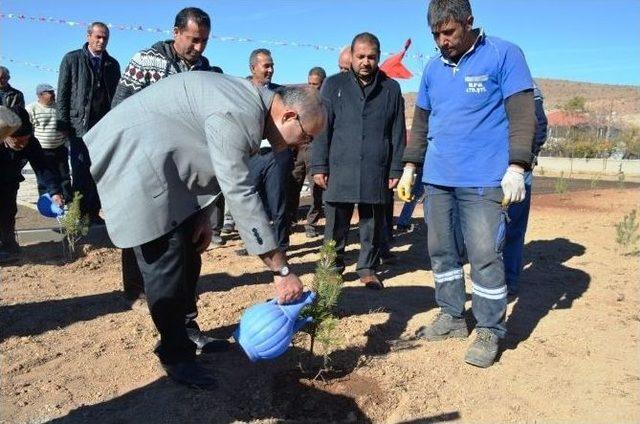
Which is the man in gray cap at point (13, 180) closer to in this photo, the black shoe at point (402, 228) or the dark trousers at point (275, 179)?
the dark trousers at point (275, 179)

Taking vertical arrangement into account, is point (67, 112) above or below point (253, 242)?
above

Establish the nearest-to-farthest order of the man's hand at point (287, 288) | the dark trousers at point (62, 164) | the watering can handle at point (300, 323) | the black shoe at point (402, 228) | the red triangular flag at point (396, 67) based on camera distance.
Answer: the man's hand at point (287, 288) < the watering can handle at point (300, 323) < the dark trousers at point (62, 164) < the black shoe at point (402, 228) < the red triangular flag at point (396, 67)

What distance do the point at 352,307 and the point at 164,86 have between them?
2317mm

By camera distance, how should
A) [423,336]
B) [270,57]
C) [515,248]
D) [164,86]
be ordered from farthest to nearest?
[270,57]
[515,248]
[423,336]
[164,86]

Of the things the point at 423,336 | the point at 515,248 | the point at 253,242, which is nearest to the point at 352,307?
the point at 423,336

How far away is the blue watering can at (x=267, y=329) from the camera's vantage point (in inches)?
100

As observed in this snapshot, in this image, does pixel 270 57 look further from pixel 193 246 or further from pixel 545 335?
pixel 545 335

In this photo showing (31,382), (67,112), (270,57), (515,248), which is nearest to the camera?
(31,382)

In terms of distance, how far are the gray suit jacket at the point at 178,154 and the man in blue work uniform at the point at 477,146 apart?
1345 mm

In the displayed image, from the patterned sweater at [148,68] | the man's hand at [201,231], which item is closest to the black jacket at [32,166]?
the patterned sweater at [148,68]

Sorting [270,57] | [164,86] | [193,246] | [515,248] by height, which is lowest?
[515,248]

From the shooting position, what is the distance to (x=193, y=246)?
10.2 feet

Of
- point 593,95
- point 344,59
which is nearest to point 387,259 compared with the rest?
point 344,59

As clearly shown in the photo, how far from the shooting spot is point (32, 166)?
17.4 ft
